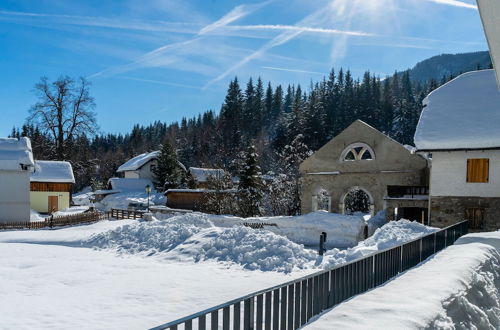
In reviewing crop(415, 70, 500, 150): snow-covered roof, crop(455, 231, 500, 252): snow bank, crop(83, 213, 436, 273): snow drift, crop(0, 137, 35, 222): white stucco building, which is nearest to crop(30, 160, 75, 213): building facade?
crop(0, 137, 35, 222): white stucco building

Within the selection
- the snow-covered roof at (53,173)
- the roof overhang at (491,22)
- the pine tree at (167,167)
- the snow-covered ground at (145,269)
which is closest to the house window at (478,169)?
the snow-covered ground at (145,269)

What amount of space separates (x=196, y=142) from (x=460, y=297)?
286 feet

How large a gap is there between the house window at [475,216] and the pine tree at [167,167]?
142ft

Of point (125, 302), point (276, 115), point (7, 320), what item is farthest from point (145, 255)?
point (276, 115)

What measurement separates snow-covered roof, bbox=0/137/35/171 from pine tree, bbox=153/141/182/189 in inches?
966

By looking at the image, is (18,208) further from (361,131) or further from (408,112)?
(408,112)

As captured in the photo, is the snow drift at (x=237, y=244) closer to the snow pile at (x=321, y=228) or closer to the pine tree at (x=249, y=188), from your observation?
the snow pile at (x=321, y=228)

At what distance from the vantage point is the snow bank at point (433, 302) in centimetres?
464

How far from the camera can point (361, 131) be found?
29844mm

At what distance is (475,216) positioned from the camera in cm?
2162

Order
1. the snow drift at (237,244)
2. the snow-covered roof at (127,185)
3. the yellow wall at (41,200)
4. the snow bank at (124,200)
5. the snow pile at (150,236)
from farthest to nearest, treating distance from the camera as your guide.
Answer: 1. the snow-covered roof at (127,185)
2. the snow bank at (124,200)
3. the yellow wall at (41,200)
4. the snow pile at (150,236)
5. the snow drift at (237,244)

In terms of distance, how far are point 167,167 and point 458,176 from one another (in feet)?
152

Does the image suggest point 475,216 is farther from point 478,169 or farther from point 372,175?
point 372,175

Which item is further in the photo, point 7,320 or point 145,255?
point 145,255
